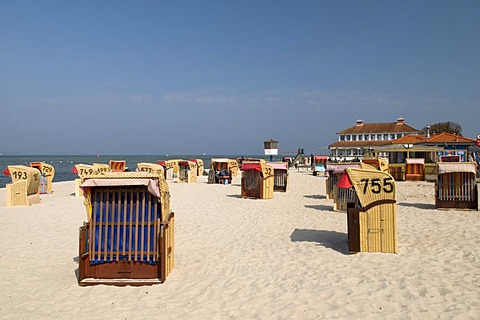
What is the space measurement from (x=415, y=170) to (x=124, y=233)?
24422mm

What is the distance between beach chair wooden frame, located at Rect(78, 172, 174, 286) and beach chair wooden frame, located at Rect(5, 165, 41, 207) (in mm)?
11361

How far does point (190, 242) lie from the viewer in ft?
29.1

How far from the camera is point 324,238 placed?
8.87 metres

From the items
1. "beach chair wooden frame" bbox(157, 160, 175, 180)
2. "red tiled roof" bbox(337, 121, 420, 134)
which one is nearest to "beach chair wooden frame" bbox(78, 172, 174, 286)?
"beach chair wooden frame" bbox(157, 160, 175, 180)

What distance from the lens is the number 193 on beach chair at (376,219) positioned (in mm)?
7398

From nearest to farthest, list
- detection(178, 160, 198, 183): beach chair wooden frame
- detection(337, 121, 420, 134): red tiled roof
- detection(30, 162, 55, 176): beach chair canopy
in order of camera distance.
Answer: detection(30, 162, 55, 176): beach chair canopy → detection(178, 160, 198, 183): beach chair wooden frame → detection(337, 121, 420, 134): red tiled roof

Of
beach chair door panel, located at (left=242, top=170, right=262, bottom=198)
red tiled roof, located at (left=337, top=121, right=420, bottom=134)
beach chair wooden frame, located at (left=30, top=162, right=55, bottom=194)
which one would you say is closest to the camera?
beach chair door panel, located at (left=242, top=170, right=262, bottom=198)

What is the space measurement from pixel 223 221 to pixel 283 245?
3.39 metres

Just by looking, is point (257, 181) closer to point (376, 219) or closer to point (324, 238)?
point (324, 238)

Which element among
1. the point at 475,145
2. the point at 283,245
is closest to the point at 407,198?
the point at 283,245

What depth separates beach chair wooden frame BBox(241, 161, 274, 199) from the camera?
16.7 meters

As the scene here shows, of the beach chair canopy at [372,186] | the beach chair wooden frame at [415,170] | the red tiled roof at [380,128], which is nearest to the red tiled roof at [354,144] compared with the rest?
the red tiled roof at [380,128]

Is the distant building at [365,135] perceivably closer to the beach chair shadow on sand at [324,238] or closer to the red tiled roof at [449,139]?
the red tiled roof at [449,139]

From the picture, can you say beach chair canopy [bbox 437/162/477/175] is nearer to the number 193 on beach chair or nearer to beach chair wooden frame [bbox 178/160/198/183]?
the number 193 on beach chair
